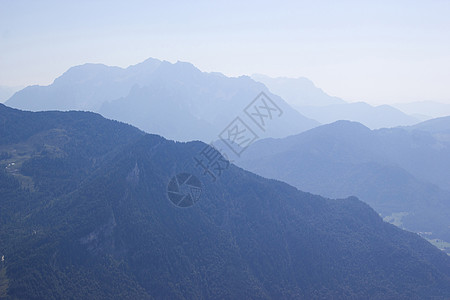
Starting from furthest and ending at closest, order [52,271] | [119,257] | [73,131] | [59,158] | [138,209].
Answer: [73,131], [59,158], [138,209], [119,257], [52,271]

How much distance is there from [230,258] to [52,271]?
193ft

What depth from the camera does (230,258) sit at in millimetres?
138000

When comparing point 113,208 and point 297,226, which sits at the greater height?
point 113,208

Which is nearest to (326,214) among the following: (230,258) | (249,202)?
(249,202)

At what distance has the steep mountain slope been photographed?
373ft

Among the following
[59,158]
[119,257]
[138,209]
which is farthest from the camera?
[59,158]

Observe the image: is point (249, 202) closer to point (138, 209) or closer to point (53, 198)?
point (138, 209)

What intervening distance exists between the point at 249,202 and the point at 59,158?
279 feet

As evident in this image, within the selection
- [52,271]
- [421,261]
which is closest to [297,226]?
[421,261]

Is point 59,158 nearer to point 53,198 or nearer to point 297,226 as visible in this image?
point 53,198

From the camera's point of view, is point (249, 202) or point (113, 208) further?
point (249, 202)

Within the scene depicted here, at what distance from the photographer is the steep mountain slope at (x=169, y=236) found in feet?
373

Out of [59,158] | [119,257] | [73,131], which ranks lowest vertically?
[119,257]

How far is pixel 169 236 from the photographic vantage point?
134000 millimetres
